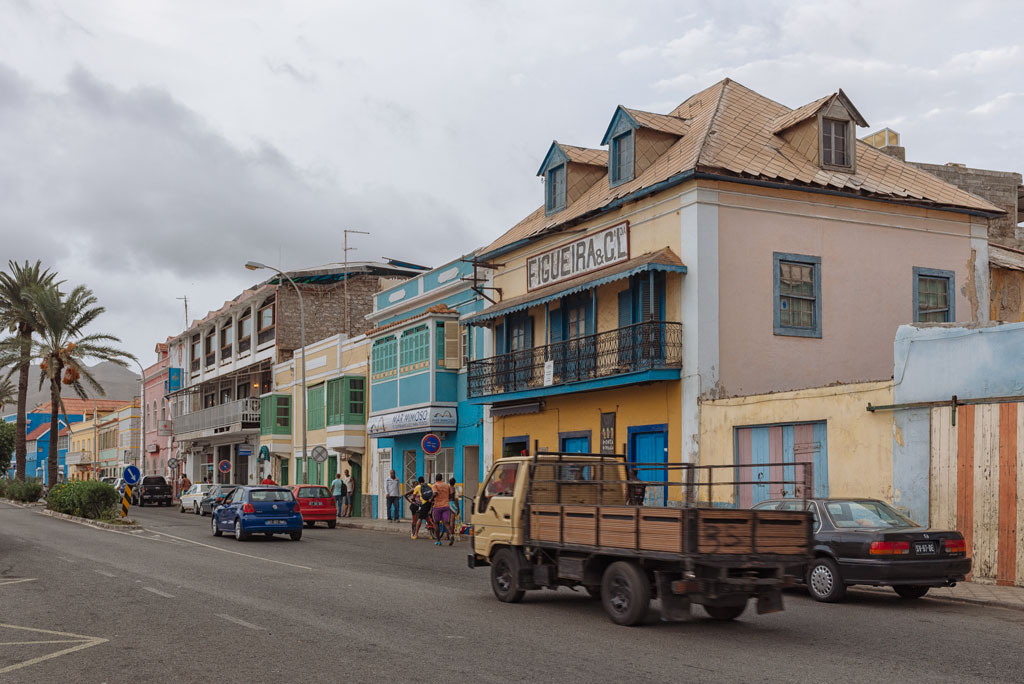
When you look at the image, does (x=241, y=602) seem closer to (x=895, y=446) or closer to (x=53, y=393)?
(x=895, y=446)

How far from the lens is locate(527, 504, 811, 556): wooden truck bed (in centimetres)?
1104

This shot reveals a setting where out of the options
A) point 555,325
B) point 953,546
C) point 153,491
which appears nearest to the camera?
point 953,546

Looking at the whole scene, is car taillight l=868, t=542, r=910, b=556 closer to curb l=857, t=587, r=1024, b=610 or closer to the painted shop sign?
curb l=857, t=587, r=1024, b=610

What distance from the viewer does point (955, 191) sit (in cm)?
2742

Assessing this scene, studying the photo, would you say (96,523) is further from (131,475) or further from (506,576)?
(506,576)

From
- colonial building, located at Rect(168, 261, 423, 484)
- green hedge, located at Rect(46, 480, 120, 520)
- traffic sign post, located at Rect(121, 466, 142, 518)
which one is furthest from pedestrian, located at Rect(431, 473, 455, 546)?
colonial building, located at Rect(168, 261, 423, 484)

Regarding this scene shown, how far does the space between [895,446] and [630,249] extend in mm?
9072

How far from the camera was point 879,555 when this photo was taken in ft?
45.6

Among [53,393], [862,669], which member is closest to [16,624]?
[862,669]

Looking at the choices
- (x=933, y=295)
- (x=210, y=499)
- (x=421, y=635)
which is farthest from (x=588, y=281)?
(x=210, y=499)

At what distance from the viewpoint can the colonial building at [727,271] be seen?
24.1 m

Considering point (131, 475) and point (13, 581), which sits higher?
point (131, 475)

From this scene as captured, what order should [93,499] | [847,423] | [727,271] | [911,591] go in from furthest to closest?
[93,499] < [727,271] < [847,423] < [911,591]

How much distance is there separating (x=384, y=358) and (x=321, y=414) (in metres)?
8.15
